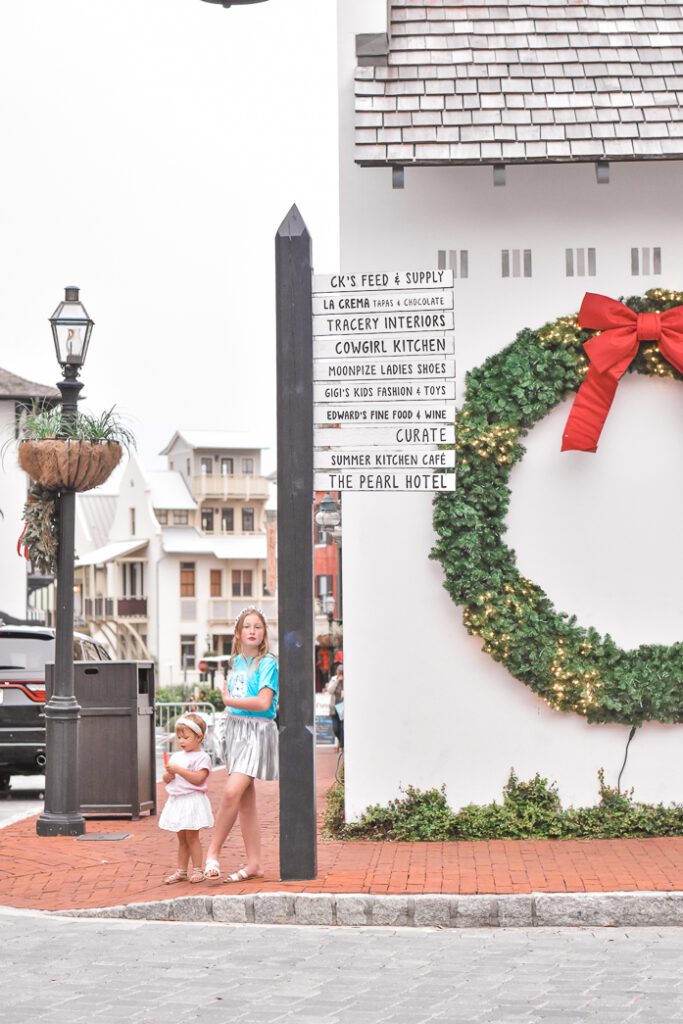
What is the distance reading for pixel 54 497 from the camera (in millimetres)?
12477

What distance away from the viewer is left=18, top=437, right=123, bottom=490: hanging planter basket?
12102mm

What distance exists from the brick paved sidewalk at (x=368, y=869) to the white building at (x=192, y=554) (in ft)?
195

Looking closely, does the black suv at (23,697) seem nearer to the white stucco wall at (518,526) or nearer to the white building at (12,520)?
the white stucco wall at (518,526)

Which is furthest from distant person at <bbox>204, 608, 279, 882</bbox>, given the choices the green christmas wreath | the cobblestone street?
the green christmas wreath

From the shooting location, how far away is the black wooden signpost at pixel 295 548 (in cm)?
877

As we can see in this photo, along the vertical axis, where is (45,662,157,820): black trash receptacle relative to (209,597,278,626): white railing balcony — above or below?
below

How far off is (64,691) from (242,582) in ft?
196

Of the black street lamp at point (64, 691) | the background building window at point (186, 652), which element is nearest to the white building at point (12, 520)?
the background building window at point (186, 652)

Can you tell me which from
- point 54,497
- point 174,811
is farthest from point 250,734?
point 54,497

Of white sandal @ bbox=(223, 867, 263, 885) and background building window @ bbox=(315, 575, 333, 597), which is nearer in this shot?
white sandal @ bbox=(223, 867, 263, 885)

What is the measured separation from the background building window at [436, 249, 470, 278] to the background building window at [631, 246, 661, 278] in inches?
49.1

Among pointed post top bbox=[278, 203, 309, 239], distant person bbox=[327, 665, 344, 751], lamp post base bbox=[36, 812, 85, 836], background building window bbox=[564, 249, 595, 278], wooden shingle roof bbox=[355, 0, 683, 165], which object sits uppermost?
wooden shingle roof bbox=[355, 0, 683, 165]

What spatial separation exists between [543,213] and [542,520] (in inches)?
91.9

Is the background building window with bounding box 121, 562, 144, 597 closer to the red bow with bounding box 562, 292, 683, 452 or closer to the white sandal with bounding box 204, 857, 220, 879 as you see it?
the red bow with bounding box 562, 292, 683, 452
